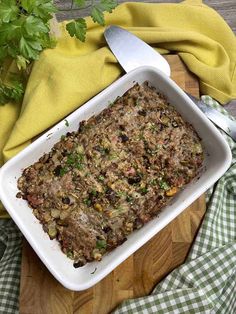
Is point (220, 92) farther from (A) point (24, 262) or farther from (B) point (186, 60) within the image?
(A) point (24, 262)

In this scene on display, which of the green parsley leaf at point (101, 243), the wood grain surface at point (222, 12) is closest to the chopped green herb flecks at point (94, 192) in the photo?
the green parsley leaf at point (101, 243)

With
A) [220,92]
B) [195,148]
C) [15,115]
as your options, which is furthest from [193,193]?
[15,115]

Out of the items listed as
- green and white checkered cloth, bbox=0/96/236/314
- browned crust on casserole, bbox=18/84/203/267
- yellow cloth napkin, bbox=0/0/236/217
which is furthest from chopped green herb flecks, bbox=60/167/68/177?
green and white checkered cloth, bbox=0/96/236/314

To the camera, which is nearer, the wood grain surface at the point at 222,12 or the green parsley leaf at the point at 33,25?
the green parsley leaf at the point at 33,25

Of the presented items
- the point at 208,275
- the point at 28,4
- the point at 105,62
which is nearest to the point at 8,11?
the point at 28,4

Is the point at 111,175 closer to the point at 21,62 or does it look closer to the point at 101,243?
the point at 101,243

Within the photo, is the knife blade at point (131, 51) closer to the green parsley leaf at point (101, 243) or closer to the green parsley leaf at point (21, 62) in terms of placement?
the green parsley leaf at point (21, 62)
